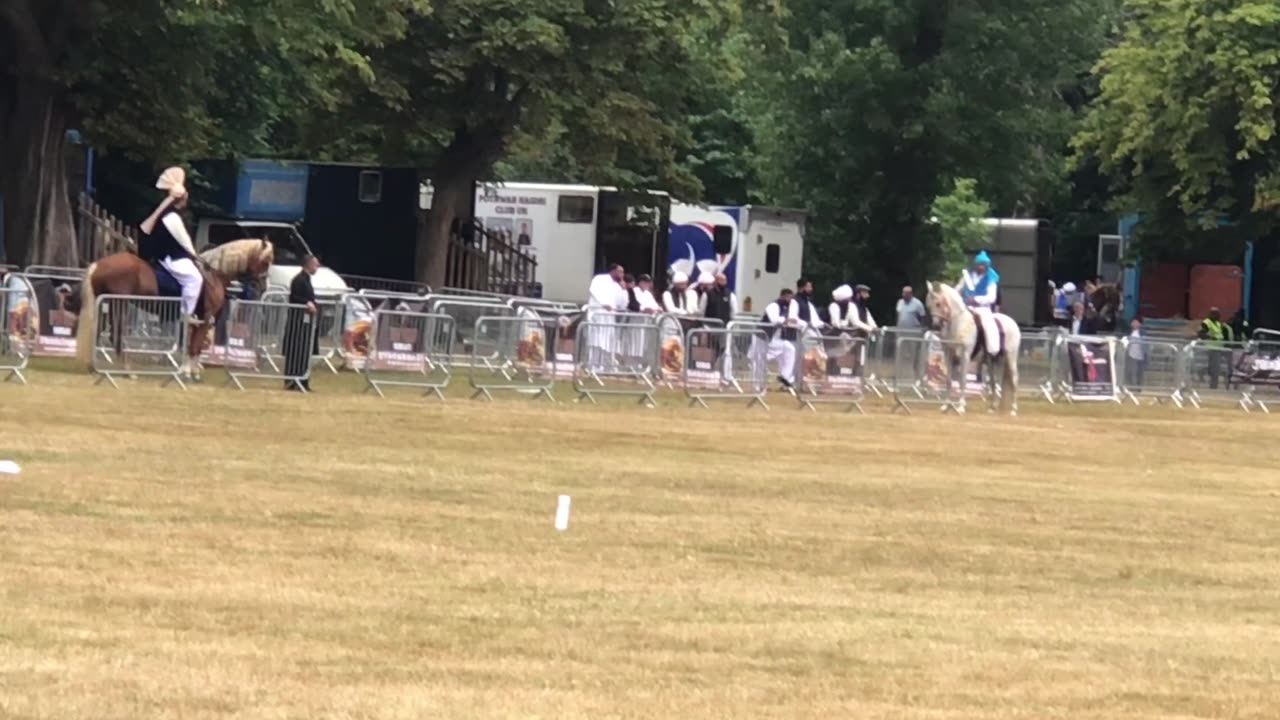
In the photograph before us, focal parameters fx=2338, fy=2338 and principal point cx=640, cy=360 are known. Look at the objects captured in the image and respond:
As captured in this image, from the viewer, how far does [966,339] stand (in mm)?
31625

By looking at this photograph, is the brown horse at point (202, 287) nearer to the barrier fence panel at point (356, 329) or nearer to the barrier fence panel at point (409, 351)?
the barrier fence panel at point (356, 329)

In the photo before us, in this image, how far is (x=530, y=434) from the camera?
72.8 feet

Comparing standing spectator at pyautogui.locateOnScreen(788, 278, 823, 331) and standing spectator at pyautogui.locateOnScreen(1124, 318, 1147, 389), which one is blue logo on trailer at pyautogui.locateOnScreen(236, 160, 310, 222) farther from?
standing spectator at pyautogui.locateOnScreen(1124, 318, 1147, 389)

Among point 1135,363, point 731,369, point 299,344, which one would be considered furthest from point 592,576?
point 1135,363

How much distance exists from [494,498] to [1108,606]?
517cm

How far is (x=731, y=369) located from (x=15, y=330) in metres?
9.10

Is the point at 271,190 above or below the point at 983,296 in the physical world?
above

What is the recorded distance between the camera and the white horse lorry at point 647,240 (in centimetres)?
5191

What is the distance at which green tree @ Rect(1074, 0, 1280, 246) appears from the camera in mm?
49281

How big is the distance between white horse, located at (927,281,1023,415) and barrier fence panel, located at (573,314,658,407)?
4880 millimetres

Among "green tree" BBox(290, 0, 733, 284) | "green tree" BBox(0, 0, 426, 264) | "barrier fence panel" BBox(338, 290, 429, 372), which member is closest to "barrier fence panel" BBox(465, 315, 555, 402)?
"barrier fence panel" BBox(338, 290, 429, 372)

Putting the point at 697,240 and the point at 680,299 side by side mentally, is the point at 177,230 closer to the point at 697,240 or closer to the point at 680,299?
the point at 680,299

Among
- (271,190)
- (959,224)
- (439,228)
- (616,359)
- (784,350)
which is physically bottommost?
(616,359)

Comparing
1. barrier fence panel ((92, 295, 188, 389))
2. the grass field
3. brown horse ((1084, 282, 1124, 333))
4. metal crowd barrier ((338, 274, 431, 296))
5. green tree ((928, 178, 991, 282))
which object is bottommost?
the grass field
